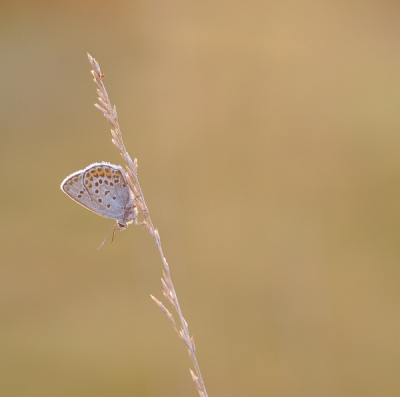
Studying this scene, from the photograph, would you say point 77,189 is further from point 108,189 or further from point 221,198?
point 221,198

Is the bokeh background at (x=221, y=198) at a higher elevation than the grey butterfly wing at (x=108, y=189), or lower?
lower

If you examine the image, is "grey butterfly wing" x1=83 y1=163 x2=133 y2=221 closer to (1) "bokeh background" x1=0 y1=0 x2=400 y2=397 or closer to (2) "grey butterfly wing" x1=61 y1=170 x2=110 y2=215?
(2) "grey butterfly wing" x1=61 y1=170 x2=110 y2=215

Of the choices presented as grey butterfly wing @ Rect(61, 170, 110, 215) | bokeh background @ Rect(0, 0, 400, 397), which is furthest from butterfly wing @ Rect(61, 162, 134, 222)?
bokeh background @ Rect(0, 0, 400, 397)

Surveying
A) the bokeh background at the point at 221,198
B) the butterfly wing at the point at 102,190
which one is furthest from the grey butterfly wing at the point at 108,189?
the bokeh background at the point at 221,198

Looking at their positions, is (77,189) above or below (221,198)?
above

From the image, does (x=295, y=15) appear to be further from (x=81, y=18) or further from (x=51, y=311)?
(x=51, y=311)

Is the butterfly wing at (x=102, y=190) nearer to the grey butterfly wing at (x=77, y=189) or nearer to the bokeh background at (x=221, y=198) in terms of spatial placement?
the grey butterfly wing at (x=77, y=189)

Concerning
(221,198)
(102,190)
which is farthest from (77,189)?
(221,198)

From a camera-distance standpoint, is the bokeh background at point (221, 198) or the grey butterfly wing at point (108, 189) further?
the bokeh background at point (221, 198)
